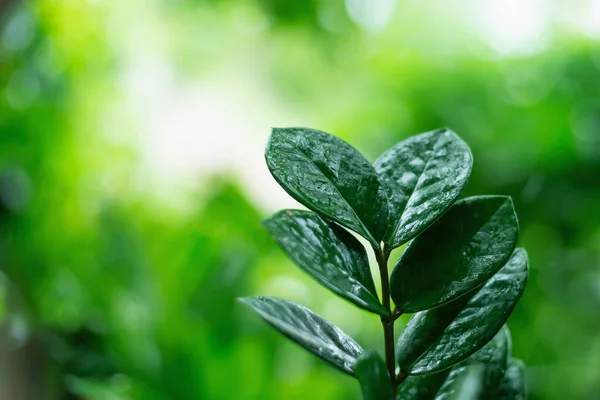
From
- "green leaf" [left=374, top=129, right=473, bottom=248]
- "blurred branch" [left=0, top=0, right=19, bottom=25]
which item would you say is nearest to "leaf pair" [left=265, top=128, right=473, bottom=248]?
"green leaf" [left=374, top=129, right=473, bottom=248]

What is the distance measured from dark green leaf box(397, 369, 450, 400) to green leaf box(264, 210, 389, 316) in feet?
0.17

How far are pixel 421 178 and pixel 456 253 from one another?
3 centimetres

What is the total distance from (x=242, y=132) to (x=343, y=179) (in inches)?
49.0

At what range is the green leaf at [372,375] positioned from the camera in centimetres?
14

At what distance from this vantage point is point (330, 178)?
0.58ft

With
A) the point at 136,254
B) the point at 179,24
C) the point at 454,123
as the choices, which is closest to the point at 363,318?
the point at 136,254

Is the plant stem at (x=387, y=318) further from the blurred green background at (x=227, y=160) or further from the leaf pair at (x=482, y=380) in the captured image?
the blurred green background at (x=227, y=160)

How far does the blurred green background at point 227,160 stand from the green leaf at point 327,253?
0.97 feet

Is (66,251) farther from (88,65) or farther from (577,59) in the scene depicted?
(577,59)

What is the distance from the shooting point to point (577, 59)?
4.02ft

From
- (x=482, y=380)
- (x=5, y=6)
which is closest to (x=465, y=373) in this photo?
(x=482, y=380)

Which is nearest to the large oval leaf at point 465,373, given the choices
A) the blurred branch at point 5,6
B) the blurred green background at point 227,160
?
the blurred green background at point 227,160

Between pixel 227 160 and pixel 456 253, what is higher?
pixel 227 160

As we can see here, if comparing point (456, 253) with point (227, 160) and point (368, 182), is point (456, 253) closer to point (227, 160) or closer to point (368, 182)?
point (368, 182)
